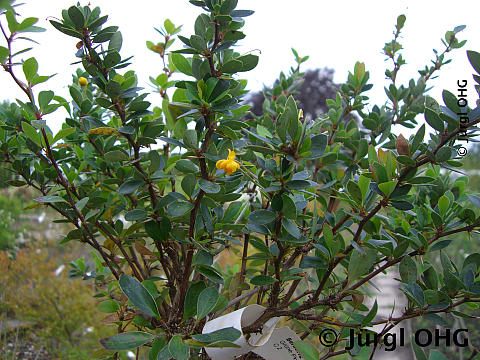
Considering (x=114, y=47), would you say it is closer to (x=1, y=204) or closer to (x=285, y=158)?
(x=285, y=158)

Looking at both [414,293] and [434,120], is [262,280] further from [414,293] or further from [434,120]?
[434,120]

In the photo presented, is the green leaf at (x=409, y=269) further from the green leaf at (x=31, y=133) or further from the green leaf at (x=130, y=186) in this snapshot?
the green leaf at (x=31, y=133)

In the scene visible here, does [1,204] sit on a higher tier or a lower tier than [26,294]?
higher

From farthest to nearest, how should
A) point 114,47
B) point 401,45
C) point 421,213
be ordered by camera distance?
point 401,45 → point 421,213 → point 114,47

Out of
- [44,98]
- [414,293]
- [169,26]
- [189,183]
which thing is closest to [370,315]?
[414,293]

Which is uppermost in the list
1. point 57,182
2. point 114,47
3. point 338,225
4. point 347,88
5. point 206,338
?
point 347,88

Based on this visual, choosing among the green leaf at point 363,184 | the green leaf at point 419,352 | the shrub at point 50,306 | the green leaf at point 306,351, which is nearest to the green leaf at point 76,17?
the green leaf at point 363,184

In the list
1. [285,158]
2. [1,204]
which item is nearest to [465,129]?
[285,158]

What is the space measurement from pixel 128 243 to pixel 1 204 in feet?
15.6

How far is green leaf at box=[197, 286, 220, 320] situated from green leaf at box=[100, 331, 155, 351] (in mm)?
91

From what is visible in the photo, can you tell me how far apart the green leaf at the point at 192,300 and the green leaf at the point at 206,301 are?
0.06 m

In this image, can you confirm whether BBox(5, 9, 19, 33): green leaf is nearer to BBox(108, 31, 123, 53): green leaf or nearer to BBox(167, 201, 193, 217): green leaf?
BBox(108, 31, 123, 53): green leaf

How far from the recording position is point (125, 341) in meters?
0.62

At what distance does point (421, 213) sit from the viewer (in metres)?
0.89
